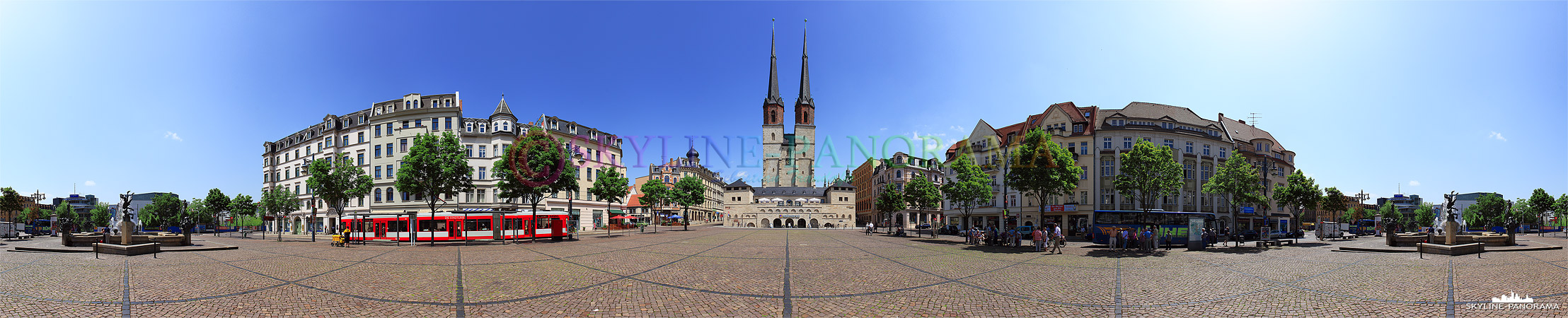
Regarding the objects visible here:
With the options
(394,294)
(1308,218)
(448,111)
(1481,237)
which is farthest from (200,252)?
(1308,218)

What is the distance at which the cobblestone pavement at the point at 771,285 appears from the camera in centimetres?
1053

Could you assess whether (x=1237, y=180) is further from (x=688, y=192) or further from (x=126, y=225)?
(x=126, y=225)

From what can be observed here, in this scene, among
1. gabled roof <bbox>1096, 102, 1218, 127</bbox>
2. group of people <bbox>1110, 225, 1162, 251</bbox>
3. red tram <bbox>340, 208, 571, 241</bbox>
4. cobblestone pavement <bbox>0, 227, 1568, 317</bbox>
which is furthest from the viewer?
gabled roof <bbox>1096, 102, 1218, 127</bbox>

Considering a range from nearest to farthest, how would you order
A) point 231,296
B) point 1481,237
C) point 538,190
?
point 231,296
point 1481,237
point 538,190

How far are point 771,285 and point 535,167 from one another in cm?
3331

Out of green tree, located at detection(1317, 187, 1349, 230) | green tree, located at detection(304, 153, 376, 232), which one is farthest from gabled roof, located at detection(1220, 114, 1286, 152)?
green tree, located at detection(304, 153, 376, 232)

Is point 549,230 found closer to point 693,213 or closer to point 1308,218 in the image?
point 693,213

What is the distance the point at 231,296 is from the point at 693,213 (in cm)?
11562

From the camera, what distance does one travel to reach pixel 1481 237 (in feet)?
90.5

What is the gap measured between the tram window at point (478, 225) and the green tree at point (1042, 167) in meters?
28.9

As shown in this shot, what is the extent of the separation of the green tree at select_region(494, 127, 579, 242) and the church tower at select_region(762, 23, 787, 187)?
105 m

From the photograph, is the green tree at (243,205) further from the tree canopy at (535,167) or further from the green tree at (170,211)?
the tree canopy at (535,167)

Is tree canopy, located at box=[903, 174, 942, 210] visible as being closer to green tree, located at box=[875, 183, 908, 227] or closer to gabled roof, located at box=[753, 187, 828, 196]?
green tree, located at box=[875, 183, 908, 227]

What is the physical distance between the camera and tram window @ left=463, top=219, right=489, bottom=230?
3591cm
